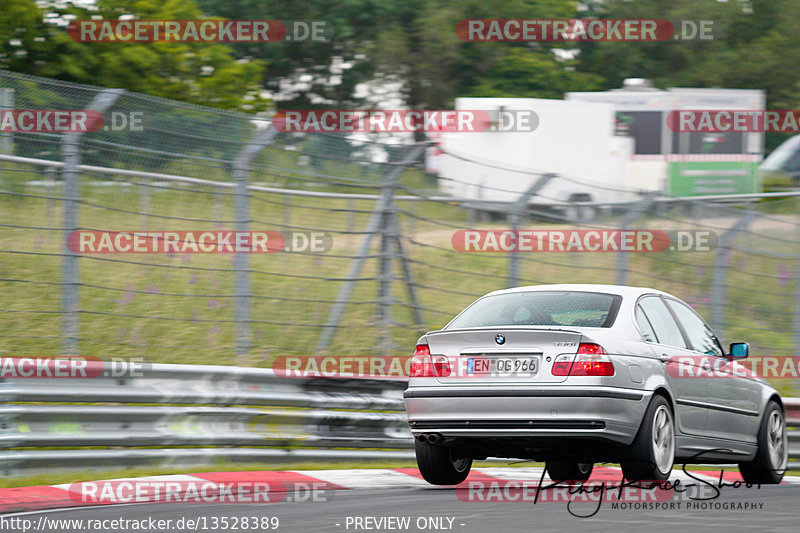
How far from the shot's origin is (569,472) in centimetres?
962

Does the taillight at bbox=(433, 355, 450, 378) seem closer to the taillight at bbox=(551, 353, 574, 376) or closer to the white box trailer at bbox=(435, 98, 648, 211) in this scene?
the taillight at bbox=(551, 353, 574, 376)

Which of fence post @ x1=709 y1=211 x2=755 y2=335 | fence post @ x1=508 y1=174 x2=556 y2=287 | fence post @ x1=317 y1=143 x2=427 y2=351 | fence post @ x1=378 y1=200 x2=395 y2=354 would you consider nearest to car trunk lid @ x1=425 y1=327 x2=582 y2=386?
fence post @ x1=317 y1=143 x2=427 y2=351

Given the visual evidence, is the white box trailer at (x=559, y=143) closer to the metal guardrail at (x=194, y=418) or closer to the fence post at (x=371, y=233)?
the fence post at (x=371, y=233)

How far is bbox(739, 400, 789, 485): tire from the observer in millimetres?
9656

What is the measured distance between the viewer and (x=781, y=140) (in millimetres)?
48125

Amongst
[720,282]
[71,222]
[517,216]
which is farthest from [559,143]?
[71,222]

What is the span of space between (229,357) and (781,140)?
40167 mm

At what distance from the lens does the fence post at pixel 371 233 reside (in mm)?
12086

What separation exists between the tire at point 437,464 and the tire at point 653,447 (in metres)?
1.29

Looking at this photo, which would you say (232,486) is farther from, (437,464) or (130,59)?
(130,59)

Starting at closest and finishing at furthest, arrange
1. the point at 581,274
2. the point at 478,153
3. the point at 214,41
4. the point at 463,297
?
the point at 463,297 < the point at 581,274 < the point at 478,153 < the point at 214,41

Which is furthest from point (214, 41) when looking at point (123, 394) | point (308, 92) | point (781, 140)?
point (123, 394)

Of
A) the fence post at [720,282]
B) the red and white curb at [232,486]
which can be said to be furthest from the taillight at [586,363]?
the fence post at [720,282]

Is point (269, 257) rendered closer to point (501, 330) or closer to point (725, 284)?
point (501, 330)
